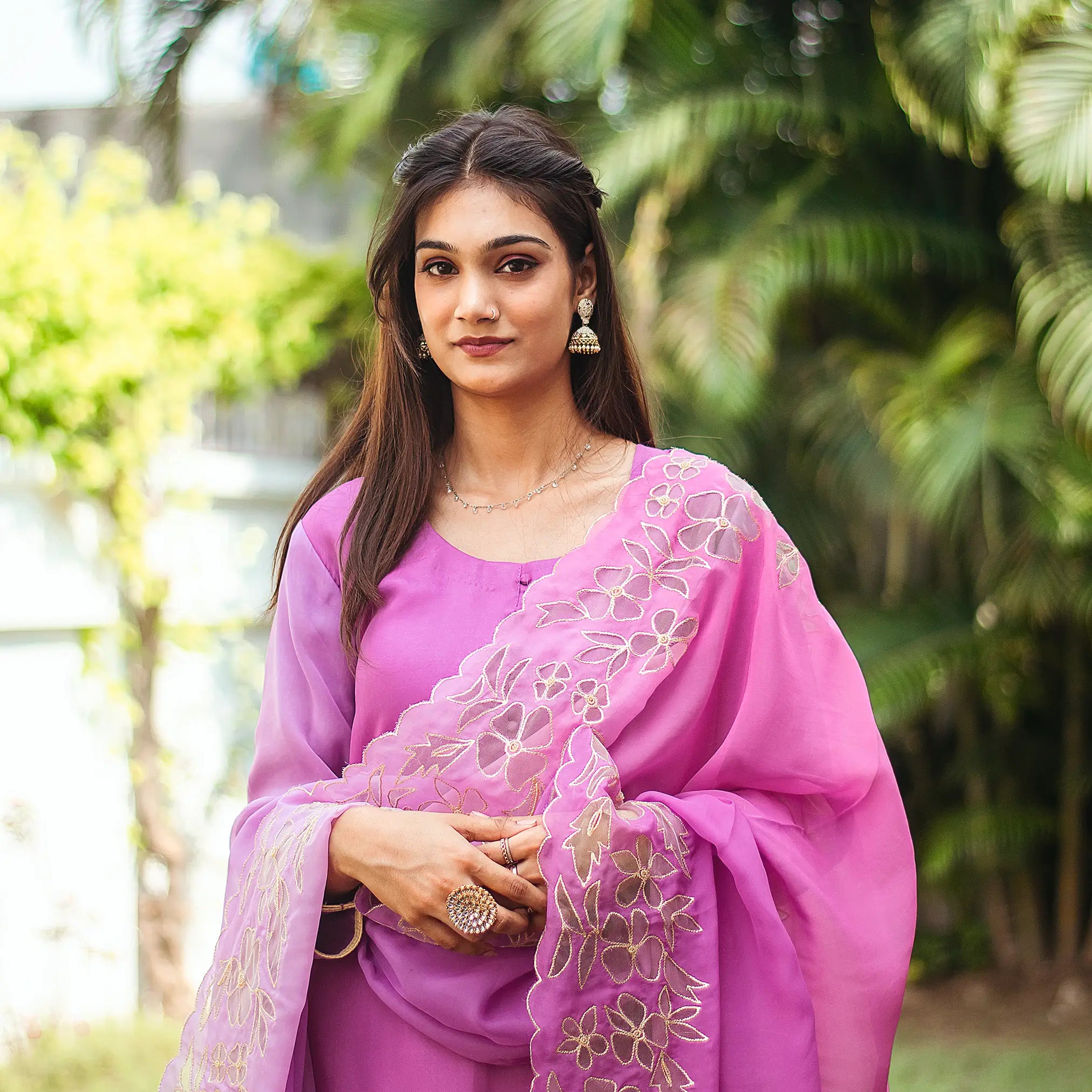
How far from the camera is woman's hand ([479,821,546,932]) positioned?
5.25 feet

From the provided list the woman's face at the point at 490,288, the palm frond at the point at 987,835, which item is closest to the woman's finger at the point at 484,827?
the woman's face at the point at 490,288

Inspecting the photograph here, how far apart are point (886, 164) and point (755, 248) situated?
39.2 inches

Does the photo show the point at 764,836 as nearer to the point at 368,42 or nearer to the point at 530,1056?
the point at 530,1056

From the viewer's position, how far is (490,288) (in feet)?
5.70

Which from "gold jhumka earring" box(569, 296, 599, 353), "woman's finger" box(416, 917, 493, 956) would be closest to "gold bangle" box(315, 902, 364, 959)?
"woman's finger" box(416, 917, 493, 956)

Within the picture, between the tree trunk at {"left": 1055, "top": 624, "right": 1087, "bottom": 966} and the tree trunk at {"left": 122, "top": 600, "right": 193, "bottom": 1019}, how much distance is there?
3.38 metres

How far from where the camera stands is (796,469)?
214 inches

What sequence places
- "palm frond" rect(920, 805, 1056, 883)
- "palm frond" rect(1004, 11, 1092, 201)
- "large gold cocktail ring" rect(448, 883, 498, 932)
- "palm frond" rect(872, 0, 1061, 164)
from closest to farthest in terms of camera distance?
"large gold cocktail ring" rect(448, 883, 498, 932)
"palm frond" rect(1004, 11, 1092, 201)
"palm frond" rect(872, 0, 1061, 164)
"palm frond" rect(920, 805, 1056, 883)

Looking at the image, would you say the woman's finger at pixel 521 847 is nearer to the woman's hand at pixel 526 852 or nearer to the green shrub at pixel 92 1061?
the woman's hand at pixel 526 852

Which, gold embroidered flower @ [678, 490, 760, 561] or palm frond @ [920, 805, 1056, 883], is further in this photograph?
palm frond @ [920, 805, 1056, 883]

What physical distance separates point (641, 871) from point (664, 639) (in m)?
0.29

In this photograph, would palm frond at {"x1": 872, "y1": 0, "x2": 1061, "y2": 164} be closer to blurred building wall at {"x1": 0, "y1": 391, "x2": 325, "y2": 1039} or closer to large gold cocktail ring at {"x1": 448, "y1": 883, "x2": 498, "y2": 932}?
blurred building wall at {"x1": 0, "y1": 391, "x2": 325, "y2": 1039}

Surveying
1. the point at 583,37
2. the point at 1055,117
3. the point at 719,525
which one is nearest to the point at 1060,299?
the point at 1055,117

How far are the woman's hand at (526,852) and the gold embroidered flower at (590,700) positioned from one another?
5.7 inches
